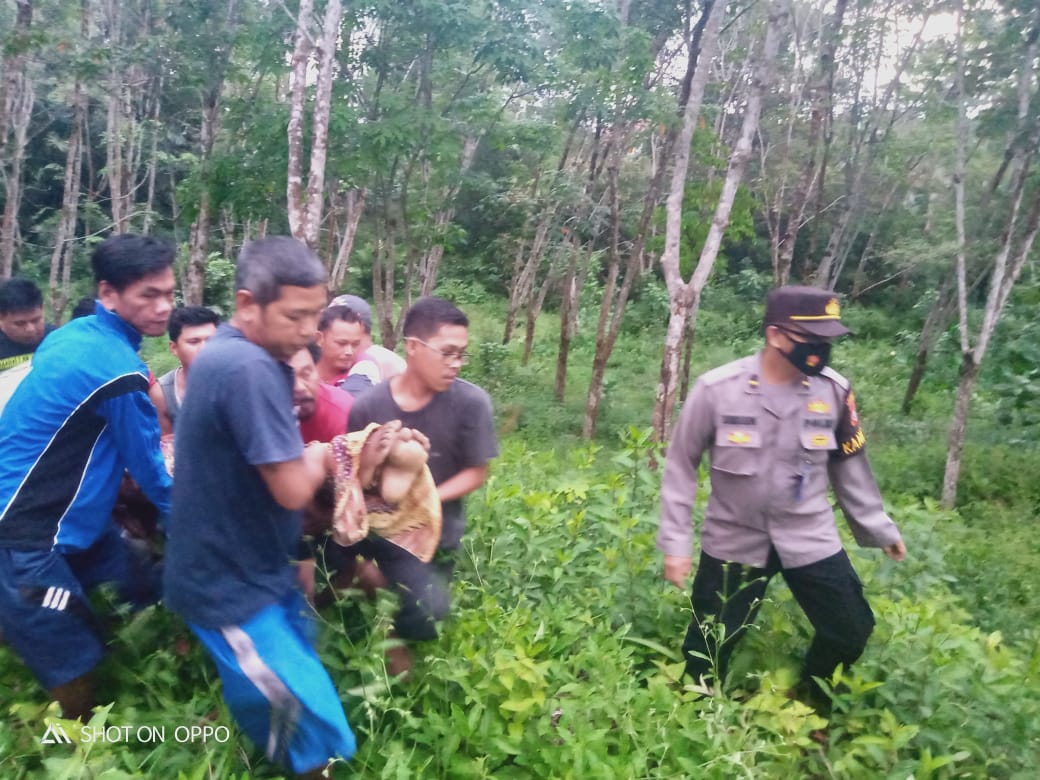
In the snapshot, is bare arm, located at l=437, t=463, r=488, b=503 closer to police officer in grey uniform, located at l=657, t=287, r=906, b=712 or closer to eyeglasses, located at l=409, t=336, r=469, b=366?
eyeglasses, located at l=409, t=336, r=469, b=366

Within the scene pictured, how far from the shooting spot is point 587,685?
2654 millimetres

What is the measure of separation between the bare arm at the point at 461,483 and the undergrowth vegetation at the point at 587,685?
1.53 feet

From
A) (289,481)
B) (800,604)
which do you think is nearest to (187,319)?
(289,481)

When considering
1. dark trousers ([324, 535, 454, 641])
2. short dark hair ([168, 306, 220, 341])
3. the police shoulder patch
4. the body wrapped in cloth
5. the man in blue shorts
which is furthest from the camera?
short dark hair ([168, 306, 220, 341])

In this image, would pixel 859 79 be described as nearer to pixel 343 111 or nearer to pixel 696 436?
pixel 343 111

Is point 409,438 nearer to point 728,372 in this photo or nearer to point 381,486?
point 381,486

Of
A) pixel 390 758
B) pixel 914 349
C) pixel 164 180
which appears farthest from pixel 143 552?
pixel 164 180

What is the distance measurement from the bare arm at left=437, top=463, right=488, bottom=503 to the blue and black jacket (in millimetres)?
952

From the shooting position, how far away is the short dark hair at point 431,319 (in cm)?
284

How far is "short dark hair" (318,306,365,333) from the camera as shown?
3664 mm

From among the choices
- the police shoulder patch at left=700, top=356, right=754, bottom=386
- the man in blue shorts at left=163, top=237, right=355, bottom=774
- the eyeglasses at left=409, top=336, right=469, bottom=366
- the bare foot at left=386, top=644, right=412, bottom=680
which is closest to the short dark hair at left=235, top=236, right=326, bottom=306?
the man in blue shorts at left=163, top=237, right=355, bottom=774

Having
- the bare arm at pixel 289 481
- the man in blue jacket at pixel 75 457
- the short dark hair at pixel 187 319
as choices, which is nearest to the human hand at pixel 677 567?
the bare arm at pixel 289 481

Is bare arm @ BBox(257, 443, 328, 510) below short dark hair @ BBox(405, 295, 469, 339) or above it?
below

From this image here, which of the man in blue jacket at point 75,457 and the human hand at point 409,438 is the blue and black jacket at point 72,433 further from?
the human hand at point 409,438
